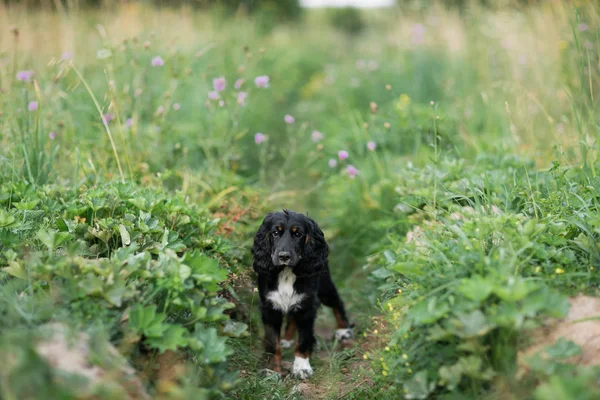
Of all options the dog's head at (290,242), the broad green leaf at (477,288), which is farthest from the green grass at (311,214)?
the dog's head at (290,242)

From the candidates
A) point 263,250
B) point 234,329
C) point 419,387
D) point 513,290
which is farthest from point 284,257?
point 513,290

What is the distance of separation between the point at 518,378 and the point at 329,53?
13.3 m

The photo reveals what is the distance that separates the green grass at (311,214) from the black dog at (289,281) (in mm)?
160

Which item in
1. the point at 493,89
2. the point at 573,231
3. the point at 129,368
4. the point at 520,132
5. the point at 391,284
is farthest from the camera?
the point at 493,89

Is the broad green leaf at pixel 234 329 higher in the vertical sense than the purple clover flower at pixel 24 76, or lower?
lower

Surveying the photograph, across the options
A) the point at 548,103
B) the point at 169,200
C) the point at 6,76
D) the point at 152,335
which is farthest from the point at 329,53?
the point at 152,335

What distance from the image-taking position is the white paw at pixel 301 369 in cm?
359

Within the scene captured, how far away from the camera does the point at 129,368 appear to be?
2504 millimetres

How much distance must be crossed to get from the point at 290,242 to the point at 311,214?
2519mm

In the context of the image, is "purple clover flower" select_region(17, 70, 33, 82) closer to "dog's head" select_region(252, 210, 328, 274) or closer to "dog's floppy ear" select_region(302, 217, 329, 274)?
"dog's head" select_region(252, 210, 328, 274)

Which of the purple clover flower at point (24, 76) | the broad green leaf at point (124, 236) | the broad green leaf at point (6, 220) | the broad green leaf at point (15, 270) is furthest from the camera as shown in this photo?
the purple clover flower at point (24, 76)

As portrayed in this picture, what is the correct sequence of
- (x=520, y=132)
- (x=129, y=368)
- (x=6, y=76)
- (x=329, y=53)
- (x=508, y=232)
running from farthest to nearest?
(x=329, y=53) < (x=520, y=132) < (x=6, y=76) < (x=508, y=232) < (x=129, y=368)

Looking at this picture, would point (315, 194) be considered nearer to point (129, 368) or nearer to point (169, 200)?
point (169, 200)

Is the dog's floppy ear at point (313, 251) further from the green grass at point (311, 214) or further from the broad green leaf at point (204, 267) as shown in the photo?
the broad green leaf at point (204, 267)
